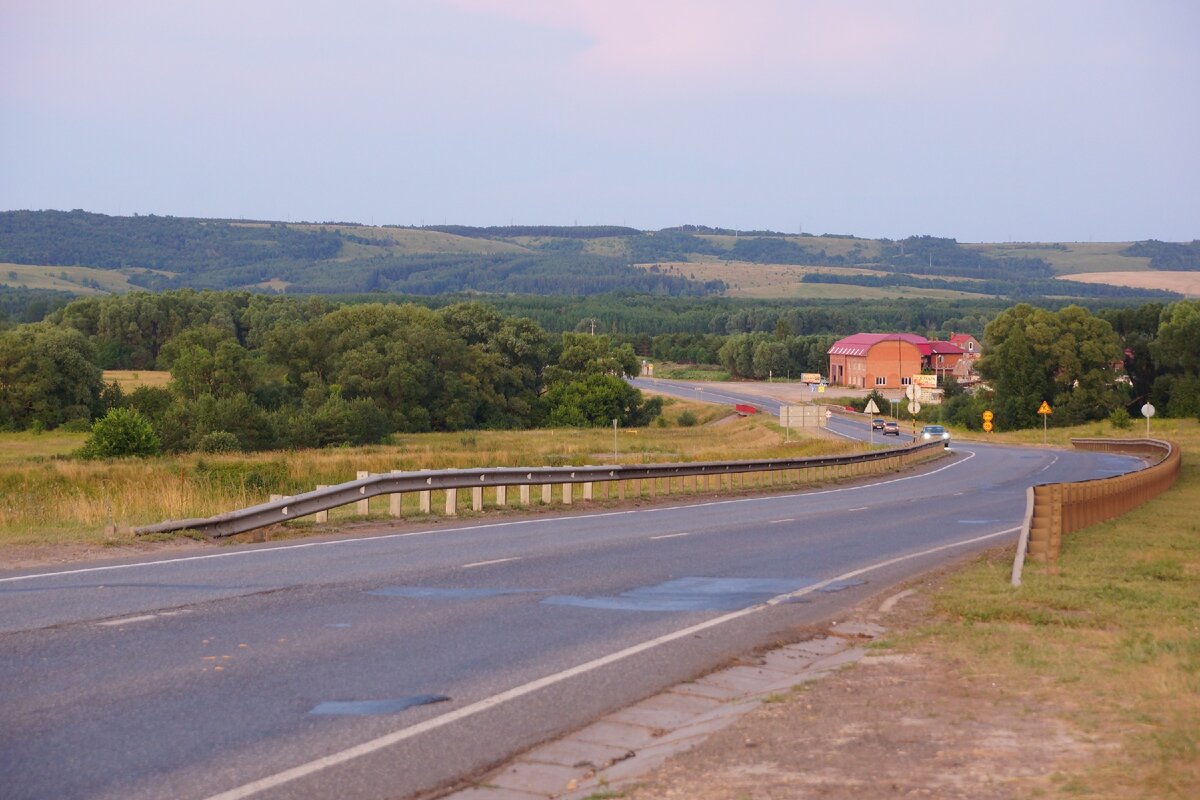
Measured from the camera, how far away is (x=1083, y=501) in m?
22.8

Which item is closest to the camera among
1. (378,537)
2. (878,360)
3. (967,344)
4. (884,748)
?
(884,748)

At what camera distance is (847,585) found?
15.4 metres

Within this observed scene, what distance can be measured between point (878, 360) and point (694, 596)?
5575 inches

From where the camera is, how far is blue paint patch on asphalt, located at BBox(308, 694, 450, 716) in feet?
27.1

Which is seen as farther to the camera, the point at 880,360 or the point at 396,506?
the point at 880,360

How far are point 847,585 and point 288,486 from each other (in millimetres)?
24283

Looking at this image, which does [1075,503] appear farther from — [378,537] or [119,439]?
[119,439]

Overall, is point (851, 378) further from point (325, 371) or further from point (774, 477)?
point (774, 477)

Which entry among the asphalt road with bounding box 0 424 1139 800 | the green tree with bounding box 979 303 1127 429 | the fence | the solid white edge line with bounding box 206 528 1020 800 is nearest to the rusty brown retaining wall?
the fence

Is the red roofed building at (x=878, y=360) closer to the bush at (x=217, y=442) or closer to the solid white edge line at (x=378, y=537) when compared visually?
the bush at (x=217, y=442)

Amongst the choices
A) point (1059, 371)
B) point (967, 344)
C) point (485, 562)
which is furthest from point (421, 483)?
point (967, 344)

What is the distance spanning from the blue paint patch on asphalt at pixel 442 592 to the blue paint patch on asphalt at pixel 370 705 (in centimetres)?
439

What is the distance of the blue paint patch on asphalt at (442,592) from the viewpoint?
1321cm

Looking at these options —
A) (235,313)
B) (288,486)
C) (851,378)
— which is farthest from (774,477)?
(851,378)
